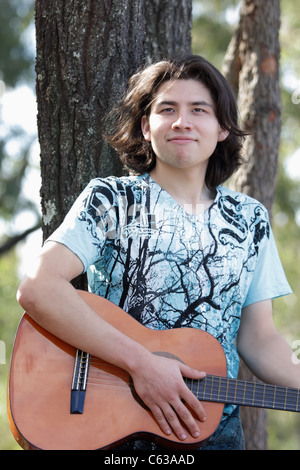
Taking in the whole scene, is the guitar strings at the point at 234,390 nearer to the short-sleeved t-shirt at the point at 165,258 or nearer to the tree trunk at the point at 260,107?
the short-sleeved t-shirt at the point at 165,258

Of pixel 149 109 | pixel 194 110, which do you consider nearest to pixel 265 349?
pixel 194 110

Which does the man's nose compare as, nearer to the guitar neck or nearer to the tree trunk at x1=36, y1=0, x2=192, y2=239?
the tree trunk at x1=36, y1=0, x2=192, y2=239

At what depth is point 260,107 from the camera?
146 inches

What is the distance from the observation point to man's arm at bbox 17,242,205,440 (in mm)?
2037

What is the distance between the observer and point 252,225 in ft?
8.45

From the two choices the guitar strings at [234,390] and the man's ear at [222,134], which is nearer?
the guitar strings at [234,390]

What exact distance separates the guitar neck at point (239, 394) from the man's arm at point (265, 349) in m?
0.21

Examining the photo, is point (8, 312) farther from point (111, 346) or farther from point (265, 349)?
point (111, 346)

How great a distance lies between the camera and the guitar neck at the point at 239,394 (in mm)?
2123

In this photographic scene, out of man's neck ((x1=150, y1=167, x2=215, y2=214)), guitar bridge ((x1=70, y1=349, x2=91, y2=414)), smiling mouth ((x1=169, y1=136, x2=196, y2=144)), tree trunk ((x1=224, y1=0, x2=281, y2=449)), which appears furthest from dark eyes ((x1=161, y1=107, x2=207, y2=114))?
tree trunk ((x1=224, y1=0, x2=281, y2=449))

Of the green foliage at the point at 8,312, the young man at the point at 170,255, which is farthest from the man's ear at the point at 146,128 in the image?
the green foliage at the point at 8,312
